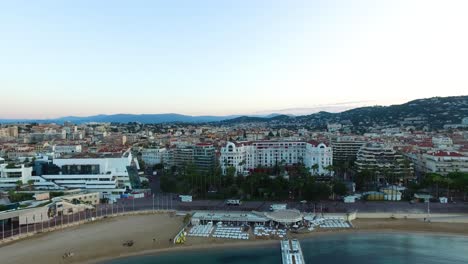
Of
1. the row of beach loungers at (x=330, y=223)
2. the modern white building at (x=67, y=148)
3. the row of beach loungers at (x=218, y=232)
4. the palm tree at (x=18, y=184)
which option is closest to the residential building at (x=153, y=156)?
the modern white building at (x=67, y=148)

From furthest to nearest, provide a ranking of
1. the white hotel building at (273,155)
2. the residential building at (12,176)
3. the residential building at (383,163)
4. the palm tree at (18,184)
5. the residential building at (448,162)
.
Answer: the white hotel building at (273,155) → the residential building at (448,162) → the residential building at (383,163) → the residential building at (12,176) → the palm tree at (18,184)

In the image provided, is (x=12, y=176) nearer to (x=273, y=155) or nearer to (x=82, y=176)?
(x=82, y=176)

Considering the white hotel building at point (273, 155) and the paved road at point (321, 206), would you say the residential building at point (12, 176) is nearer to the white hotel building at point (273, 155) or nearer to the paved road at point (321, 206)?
the paved road at point (321, 206)

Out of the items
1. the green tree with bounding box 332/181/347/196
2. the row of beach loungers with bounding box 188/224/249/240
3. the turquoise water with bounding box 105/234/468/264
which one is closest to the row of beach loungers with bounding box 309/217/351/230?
the turquoise water with bounding box 105/234/468/264

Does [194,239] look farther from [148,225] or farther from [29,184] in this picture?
[29,184]

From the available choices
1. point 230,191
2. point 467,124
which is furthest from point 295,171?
point 467,124

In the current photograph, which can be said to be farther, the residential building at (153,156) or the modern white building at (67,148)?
the modern white building at (67,148)
